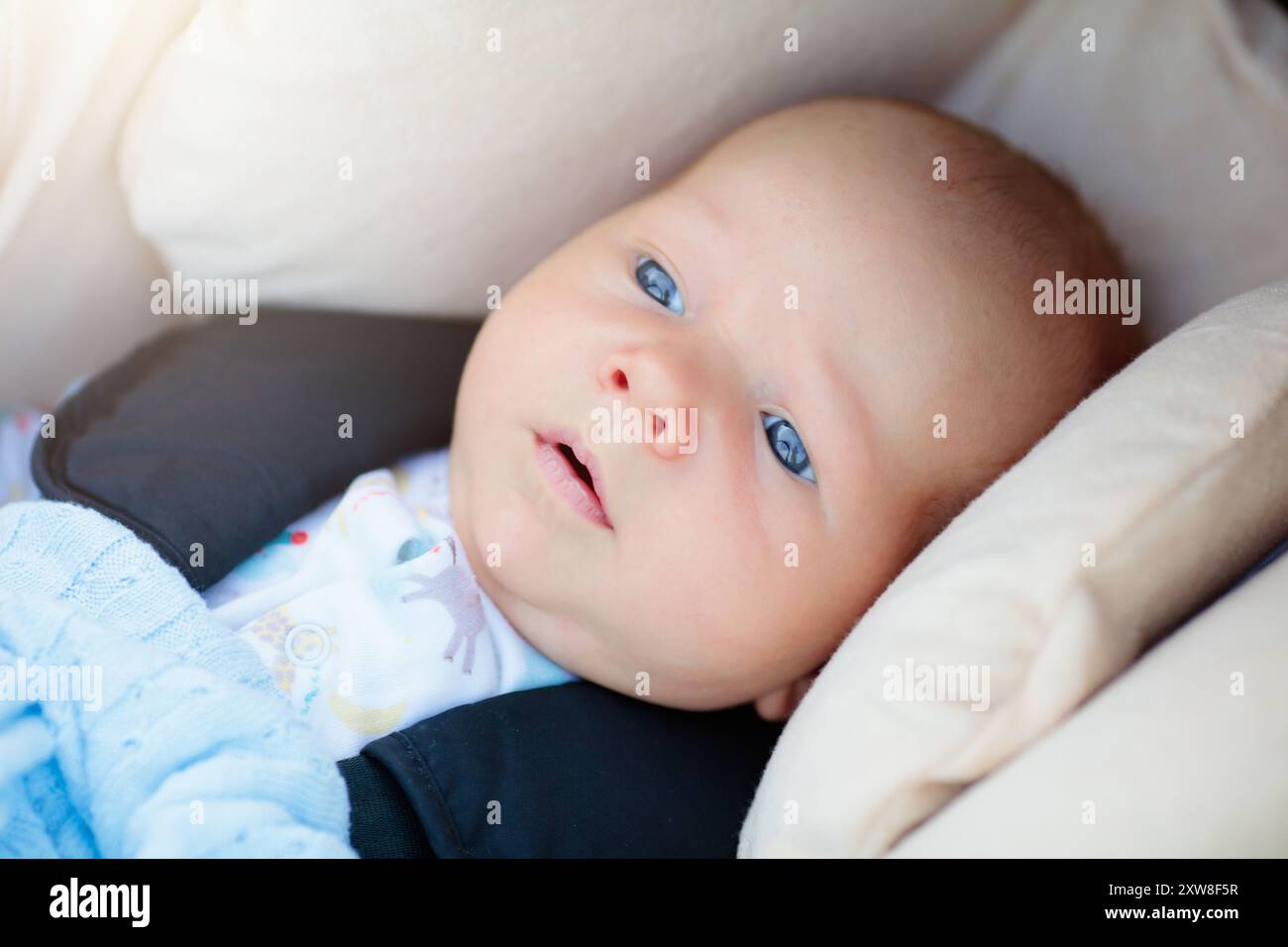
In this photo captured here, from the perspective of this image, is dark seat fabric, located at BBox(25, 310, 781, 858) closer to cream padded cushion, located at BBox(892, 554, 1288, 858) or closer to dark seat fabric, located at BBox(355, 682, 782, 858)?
dark seat fabric, located at BBox(355, 682, 782, 858)

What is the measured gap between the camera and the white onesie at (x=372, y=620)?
1.04 m

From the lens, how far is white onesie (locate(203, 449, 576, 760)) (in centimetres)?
104

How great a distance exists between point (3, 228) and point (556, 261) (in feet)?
1.83

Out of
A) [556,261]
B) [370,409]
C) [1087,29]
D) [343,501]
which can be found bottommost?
[343,501]

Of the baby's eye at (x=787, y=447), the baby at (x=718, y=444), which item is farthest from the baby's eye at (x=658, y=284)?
the baby's eye at (x=787, y=447)

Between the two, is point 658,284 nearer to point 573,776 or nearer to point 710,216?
point 710,216

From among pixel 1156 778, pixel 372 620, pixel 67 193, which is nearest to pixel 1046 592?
pixel 1156 778

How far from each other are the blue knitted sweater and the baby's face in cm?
29

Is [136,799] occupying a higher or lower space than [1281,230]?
lower

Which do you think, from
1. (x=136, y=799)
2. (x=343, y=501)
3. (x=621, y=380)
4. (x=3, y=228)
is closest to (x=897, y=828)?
(x=621, y=380)

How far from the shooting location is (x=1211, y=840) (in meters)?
0.69

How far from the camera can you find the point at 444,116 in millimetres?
1176

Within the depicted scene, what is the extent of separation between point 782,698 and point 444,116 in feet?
2.33

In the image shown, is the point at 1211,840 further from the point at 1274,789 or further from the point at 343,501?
the point at 343,501
